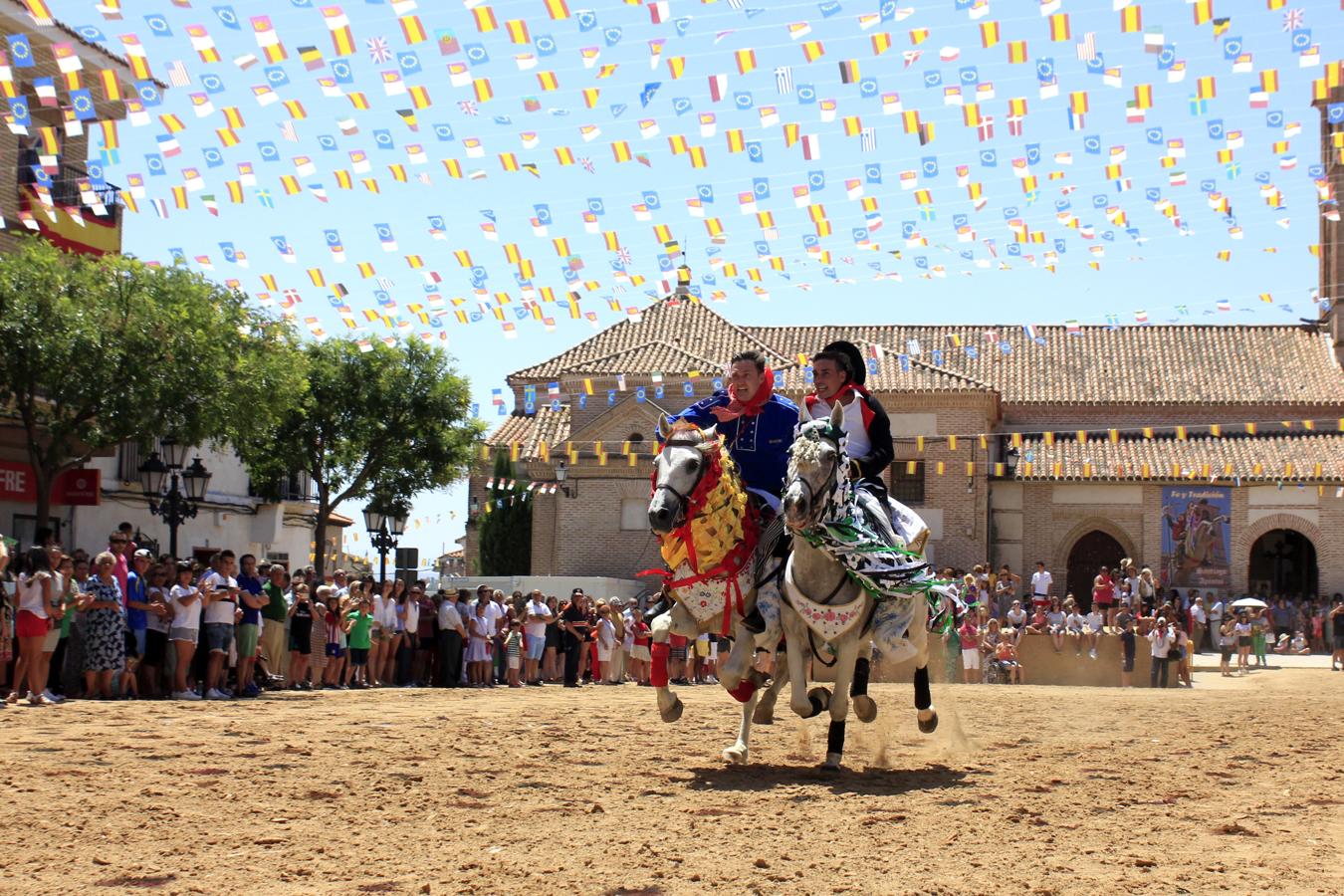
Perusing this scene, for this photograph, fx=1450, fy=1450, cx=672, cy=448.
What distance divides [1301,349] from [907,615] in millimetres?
51114

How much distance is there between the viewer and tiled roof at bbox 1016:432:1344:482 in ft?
156

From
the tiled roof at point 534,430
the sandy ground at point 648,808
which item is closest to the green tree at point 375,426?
the tiled roof at point 534,430

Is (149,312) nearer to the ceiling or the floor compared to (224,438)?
nearer to the ceiling

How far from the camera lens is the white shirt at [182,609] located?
55.7ft

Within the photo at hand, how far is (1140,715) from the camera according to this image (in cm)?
1560

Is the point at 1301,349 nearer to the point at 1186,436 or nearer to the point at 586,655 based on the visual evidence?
the point at 1186,436

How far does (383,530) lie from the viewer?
97.2 feet

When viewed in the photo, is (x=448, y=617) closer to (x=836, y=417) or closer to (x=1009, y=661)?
(x=1009, y=661)

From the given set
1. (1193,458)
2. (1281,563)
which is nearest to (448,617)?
(1193,458)

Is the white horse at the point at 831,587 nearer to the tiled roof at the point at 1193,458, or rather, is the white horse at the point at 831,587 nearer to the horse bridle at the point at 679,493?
the horse bridle at the point at 679,493

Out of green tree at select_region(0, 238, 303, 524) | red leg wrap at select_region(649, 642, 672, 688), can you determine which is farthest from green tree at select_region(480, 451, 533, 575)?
red leg wrap at select_region(649, 642, 672, 688)

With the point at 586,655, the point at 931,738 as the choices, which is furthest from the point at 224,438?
the point at 931,738

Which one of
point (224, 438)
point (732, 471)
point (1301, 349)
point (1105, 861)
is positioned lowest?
point (1105, 861)

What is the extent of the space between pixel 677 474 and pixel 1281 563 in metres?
45.2
